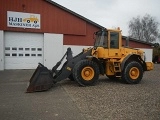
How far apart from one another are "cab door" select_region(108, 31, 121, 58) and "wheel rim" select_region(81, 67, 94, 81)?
4.80ft

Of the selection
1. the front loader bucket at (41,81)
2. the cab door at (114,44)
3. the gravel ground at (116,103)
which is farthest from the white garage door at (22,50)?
the gravel ground at (116,103)

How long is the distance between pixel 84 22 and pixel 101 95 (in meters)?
13.2

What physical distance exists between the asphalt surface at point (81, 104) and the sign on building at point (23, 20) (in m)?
9.85

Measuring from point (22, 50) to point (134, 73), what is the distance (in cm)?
1068

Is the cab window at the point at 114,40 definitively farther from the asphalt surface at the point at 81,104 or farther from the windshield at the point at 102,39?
the asphalt surface at the point at 81,104

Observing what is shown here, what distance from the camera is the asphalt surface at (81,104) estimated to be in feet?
21.2

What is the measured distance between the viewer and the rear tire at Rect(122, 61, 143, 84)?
39.0 feet

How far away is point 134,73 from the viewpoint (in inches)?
484

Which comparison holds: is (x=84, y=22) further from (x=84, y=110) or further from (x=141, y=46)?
(x=84, y=110)

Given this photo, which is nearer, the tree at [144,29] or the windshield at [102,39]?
the windshield at [102,39]

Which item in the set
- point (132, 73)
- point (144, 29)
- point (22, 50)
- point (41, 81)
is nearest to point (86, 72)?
point (41, 81)

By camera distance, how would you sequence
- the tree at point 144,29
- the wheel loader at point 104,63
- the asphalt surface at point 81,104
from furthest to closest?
the tree at point 144,29 < the wheel loader at point 104,63 < the asphalt surface at point 81,104

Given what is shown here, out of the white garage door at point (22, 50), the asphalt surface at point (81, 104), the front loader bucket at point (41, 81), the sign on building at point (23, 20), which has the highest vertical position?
the sign on building at point (23, 20)

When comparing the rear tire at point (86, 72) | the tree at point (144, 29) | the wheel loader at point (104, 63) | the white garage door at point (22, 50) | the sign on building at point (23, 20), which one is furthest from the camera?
the tree at point (144, 29)
